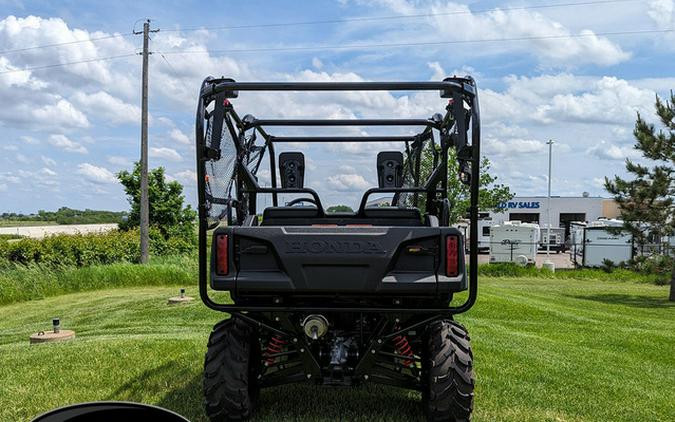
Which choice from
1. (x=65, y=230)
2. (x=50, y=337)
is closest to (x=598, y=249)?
(x=50, y=337)

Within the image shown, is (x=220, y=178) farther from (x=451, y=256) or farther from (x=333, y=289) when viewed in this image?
(x=451, y=256)

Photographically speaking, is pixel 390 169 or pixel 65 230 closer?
pixel 390 169

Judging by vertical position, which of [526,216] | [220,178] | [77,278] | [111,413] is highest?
[220,178]

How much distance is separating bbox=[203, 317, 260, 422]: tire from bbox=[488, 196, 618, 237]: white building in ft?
170

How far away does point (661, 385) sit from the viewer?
19.5ft

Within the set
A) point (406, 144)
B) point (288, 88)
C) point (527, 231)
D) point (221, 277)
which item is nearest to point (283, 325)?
point (221, 277)

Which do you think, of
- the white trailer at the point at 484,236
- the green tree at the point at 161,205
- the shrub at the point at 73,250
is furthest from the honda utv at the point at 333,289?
the white trailer at the point at 484,236

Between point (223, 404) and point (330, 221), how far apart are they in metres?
1.48

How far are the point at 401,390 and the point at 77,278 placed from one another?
1457 centimetres

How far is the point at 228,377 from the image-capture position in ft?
13.6

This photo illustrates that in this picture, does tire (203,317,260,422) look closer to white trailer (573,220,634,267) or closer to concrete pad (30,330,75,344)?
concrete pad (30,330,75,344)

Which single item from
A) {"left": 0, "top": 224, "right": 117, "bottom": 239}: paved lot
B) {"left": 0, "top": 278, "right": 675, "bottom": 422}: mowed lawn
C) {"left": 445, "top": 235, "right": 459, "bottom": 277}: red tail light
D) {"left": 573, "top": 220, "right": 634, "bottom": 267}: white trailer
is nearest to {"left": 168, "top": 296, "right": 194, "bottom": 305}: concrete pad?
{"left": 0, "top": 278, "right": 675, "bottom": 422}: mowed lawn

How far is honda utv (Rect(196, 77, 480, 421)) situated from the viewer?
3.85 metres

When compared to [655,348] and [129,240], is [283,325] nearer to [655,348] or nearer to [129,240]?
[655,348]
